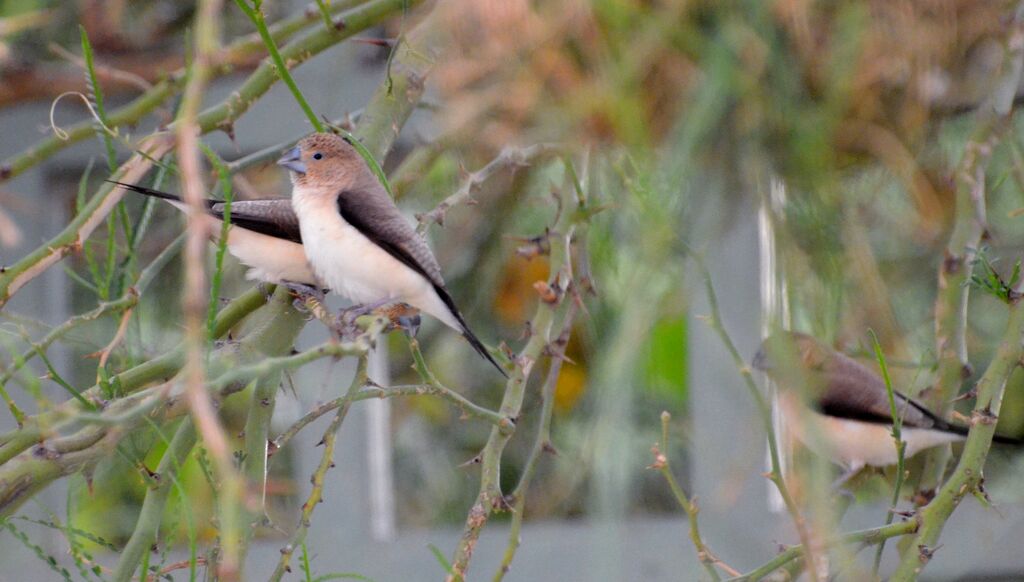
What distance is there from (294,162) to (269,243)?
7 centimetres

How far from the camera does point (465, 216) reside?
1028mm

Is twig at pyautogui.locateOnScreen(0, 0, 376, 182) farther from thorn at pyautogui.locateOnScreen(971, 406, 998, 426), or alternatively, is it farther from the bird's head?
thorn at pyautogui.locateOnScreen(971, 406, 998, 426)

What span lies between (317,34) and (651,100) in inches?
18.4

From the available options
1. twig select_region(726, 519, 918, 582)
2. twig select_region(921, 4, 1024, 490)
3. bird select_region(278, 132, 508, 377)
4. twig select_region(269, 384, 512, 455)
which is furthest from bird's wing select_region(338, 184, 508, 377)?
twig select_region(921, 4, 1024, 490)

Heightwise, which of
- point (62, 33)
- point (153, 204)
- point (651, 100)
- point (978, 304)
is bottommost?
point (978, 304)

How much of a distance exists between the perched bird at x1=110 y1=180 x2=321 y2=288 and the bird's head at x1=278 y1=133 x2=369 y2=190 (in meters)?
0.03

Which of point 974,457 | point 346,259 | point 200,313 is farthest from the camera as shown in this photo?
point 346,259

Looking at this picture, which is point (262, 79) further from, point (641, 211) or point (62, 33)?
point (62, 33)

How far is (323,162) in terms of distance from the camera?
3.10ft

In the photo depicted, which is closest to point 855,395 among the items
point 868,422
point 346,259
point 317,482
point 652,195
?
point 868,422

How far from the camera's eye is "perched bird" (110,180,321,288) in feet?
2.82

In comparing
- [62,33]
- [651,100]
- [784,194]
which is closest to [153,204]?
[651,100]

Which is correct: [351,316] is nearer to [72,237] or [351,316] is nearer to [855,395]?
[72,237]

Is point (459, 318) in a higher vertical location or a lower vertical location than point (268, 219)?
lower
